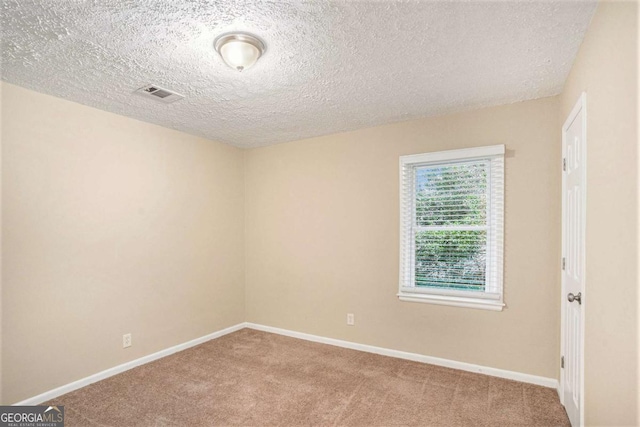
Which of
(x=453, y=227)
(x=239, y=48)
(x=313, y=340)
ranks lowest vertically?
(x=313, y=340)

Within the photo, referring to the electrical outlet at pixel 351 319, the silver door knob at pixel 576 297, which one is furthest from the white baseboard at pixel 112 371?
the silver door knob at pixel 576 297

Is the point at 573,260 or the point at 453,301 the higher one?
the point at 573,260

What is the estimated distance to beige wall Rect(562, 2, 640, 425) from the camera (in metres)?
1.26

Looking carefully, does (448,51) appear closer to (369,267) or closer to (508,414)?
(369,267)

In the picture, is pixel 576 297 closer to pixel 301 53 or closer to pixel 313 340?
pixel 301 53

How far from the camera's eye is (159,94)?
2.82m

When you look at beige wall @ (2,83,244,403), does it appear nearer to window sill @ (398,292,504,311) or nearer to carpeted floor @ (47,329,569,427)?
carpeted floor @ (47,329,569,427)

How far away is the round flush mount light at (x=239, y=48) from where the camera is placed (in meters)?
1.97

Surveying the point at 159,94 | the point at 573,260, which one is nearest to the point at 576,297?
the point at 573,260

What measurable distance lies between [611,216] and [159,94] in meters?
3.05

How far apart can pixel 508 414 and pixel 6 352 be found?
3.68 metres

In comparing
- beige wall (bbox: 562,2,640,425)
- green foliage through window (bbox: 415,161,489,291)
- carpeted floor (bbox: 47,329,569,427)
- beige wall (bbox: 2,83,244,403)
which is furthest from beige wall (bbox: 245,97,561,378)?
beige wall (bbox: 562,2,640,425)

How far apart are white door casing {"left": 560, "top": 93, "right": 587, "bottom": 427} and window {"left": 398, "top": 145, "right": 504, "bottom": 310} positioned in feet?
1.86

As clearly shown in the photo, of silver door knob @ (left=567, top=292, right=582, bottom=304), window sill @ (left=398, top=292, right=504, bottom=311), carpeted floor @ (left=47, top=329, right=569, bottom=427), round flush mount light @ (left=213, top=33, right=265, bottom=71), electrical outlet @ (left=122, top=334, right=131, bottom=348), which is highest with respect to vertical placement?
round flush mount light @ (left=213, top=33, right=265, bottom=71)
